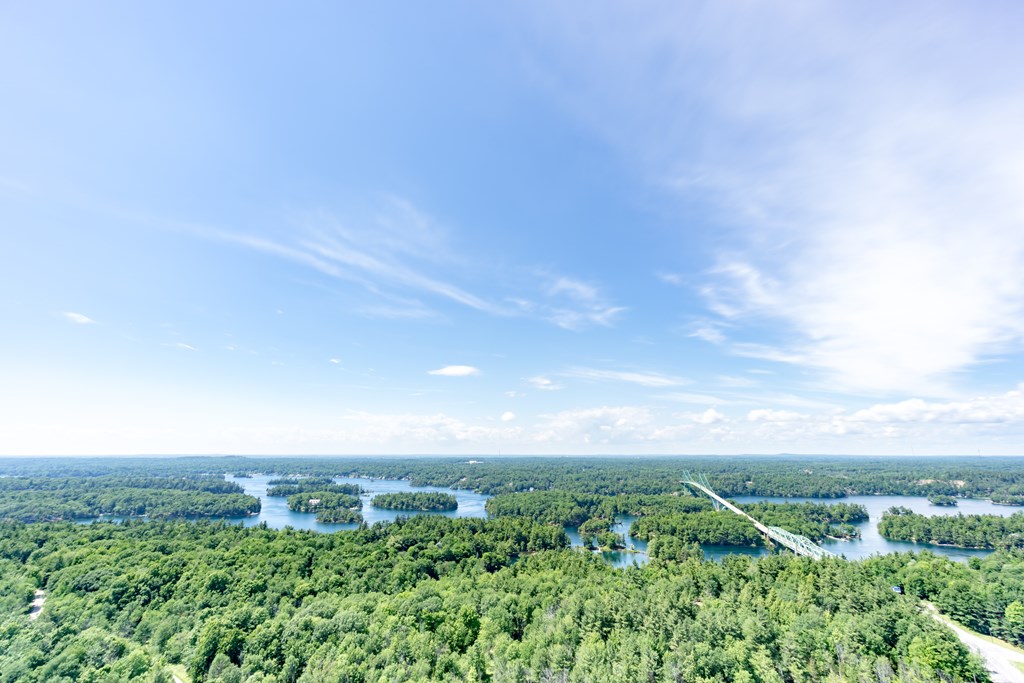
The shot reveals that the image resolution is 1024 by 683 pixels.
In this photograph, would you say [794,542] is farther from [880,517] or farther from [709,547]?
[880,517]

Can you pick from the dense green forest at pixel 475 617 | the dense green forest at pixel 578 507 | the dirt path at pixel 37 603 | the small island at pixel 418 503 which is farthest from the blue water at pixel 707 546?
the dirt path at pixel 37 603

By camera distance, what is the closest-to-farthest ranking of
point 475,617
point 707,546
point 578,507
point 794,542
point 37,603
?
point 475,617
point 37,603
point 794,542
point 707,546
point 578,507

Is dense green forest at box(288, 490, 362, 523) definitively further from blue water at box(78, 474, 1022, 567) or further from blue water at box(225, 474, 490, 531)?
blue water at box(78, 474, 1022, 567)

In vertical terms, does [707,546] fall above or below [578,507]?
below

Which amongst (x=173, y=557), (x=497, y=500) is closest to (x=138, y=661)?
(x=173, y=557)

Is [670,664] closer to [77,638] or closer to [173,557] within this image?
[77,638]

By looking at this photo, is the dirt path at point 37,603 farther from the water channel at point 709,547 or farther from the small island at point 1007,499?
the small island at point 1007,499

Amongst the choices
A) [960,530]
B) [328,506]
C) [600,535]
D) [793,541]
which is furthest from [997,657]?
[328,506]
